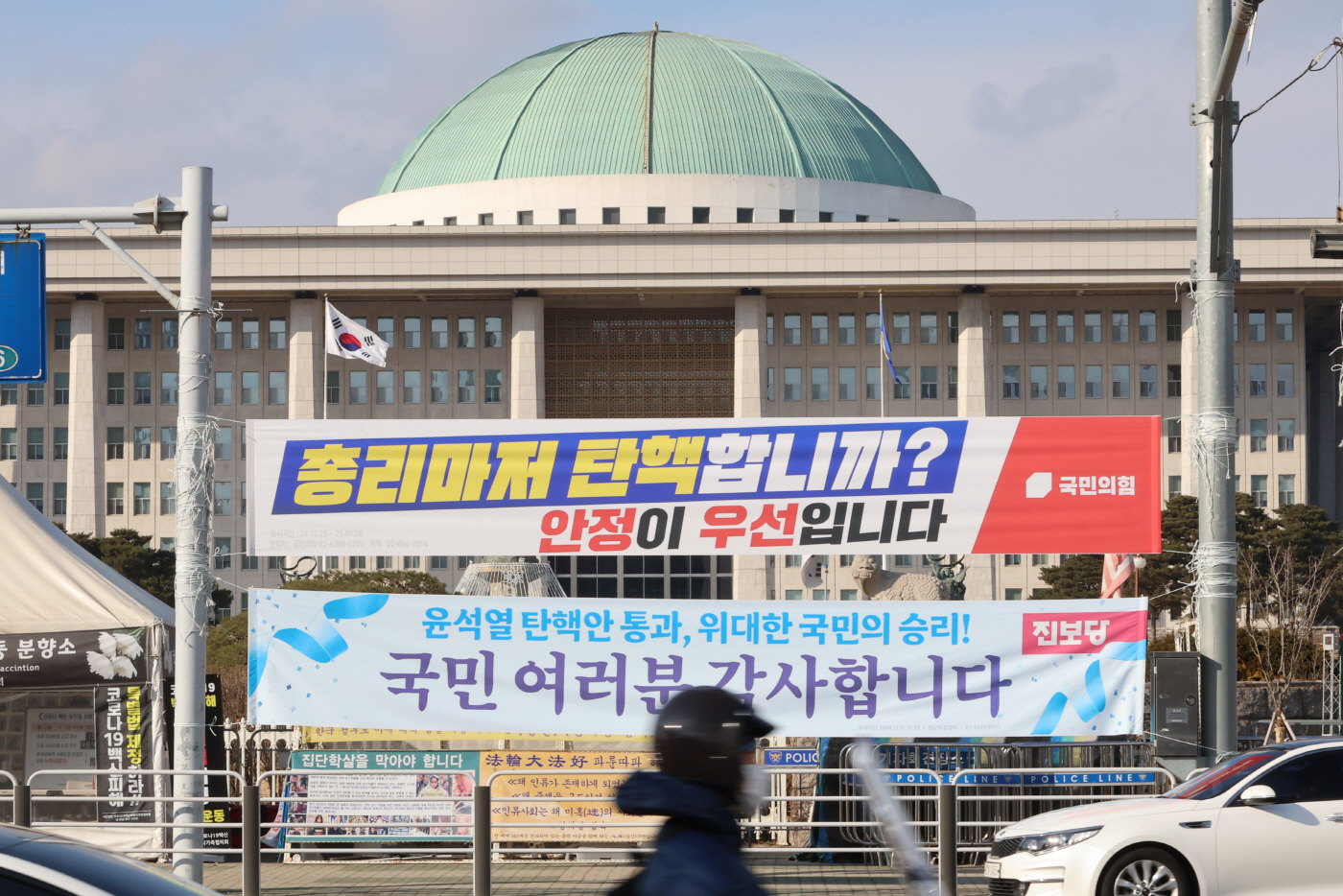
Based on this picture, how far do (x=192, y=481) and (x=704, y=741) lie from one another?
8777mm

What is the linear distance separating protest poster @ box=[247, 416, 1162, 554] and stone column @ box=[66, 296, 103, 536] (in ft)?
235

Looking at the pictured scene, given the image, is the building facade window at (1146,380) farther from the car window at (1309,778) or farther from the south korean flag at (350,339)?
the car window at (1309,778)

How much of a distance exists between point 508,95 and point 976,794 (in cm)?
8680

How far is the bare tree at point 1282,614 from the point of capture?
3406 cm

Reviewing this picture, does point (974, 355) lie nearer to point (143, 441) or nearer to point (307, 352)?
point (307, 352)

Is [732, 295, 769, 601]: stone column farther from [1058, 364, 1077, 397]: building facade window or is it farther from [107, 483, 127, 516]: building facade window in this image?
[107, 483, 127, 516]: building facade window

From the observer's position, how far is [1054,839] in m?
10.9

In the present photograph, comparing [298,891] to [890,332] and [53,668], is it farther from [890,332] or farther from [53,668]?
[890,332]

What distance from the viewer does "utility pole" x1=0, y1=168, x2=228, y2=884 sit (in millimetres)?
11617

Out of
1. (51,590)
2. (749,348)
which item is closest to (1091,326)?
(749,348)

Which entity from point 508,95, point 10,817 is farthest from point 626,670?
point 508,95

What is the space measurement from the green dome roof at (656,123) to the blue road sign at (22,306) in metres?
75.2

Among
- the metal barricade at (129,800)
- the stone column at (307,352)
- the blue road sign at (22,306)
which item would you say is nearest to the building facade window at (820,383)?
the stone column at (307,352)

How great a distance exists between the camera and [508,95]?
95625mm
